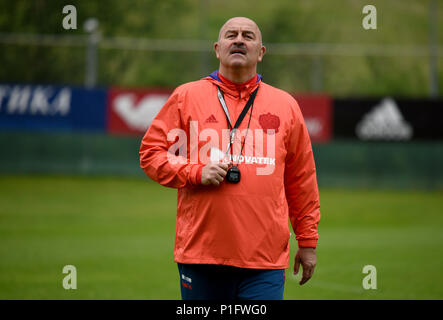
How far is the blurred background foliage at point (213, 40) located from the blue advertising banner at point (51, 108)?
101 inches

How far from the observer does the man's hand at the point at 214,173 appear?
4379 millimetres

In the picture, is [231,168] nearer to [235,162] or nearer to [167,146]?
[235,162]

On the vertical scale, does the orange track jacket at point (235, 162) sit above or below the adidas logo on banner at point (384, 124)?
below

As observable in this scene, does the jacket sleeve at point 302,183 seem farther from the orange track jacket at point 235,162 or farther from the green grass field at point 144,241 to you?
the green grass field at point 144,241

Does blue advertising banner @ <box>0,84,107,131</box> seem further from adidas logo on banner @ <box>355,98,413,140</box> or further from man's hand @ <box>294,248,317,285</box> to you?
man's hand @ <box>294,248,317,285</box>

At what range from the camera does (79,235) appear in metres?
13.6

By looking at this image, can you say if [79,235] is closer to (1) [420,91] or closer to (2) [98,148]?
(2) [98,148]

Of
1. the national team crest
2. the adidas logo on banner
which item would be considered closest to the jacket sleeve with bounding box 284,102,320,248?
the national team crest

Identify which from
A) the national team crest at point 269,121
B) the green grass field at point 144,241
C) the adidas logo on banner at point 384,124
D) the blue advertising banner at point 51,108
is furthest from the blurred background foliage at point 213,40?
the national team crest at point 269,121

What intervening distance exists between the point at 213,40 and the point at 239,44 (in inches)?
1348

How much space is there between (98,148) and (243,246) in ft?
61.8

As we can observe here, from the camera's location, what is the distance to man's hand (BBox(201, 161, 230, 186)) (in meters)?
4.38

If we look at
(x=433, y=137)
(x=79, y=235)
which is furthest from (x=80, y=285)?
(x=433, y=137)
